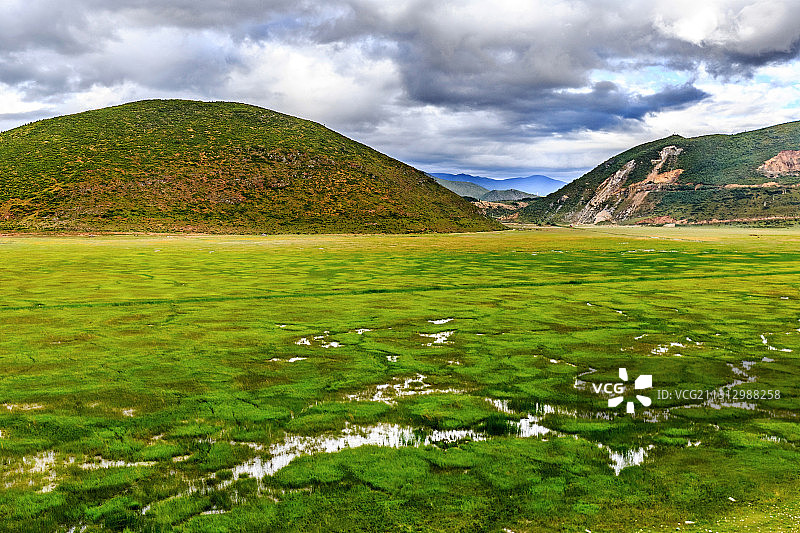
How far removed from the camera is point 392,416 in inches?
499

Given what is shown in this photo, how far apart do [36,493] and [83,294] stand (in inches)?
1054

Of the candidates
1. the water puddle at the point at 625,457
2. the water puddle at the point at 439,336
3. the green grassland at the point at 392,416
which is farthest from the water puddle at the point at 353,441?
the water puddle at the point at 439,336

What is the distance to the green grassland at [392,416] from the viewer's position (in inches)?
333

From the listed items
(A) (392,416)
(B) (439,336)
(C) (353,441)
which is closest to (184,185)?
(B) (439,336)

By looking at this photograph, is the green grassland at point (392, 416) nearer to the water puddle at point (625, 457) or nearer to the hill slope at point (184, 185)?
the water puddle at point (625, 457)

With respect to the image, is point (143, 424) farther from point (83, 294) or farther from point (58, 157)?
point (58, 157)

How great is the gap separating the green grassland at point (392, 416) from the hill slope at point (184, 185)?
126227mm

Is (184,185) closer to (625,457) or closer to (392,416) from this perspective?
(392,416)

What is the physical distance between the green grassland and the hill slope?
414 feet

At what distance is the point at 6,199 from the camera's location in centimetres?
14250

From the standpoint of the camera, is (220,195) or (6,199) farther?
(220,195)

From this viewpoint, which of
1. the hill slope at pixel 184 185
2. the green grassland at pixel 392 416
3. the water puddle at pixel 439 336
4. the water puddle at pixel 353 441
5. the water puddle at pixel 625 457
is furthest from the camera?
the hill slope at pixel 184 185

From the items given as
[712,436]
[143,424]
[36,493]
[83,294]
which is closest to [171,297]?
[83,294]

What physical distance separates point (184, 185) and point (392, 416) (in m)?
167
